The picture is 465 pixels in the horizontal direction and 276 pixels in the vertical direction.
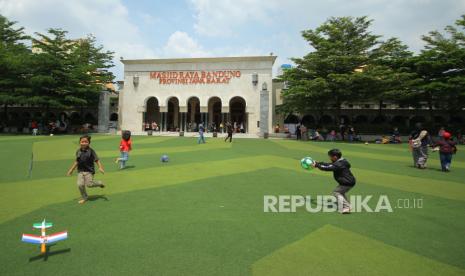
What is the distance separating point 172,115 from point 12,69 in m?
17.9

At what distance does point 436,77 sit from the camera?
29125 millimetres

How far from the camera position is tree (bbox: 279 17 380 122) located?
89.1 feet

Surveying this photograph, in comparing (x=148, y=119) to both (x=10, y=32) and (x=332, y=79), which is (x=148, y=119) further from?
(x=332, y=79)

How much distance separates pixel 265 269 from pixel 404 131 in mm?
32252

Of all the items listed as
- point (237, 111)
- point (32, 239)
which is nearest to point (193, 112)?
point (237, 111)

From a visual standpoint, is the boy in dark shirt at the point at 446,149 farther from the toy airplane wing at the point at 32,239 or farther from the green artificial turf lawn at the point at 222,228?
the toy airplane wing at the point at 32,239

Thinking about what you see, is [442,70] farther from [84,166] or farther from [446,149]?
[84,166]

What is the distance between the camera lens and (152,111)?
135 ft

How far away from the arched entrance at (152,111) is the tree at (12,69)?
13.3 m

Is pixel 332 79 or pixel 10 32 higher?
pixel 10 32

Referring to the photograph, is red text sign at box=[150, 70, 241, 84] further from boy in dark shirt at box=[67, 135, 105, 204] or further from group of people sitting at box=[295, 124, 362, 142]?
boy in dark shirt at box=[67, 135, 105, 204]

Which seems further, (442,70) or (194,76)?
(194,76)

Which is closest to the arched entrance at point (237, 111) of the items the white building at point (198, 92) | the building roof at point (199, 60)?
the white building at point (198, 92)

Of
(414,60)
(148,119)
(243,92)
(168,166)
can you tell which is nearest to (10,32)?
(148,119)
